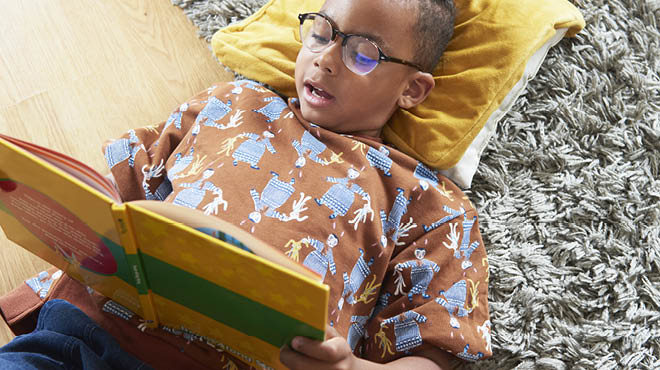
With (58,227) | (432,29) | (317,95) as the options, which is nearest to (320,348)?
(58,227)

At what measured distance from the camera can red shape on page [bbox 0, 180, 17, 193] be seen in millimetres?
796

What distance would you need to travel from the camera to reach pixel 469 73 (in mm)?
1200

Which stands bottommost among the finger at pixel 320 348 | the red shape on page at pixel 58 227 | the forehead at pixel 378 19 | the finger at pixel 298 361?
the finger at pixel 298 361

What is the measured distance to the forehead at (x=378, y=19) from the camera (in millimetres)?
A: 1055

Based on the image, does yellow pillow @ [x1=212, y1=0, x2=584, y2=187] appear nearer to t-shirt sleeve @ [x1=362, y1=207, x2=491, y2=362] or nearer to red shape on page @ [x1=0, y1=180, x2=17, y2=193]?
t-shirt sleeve @ [x1=362, y1=207, x2=491, y2=362]

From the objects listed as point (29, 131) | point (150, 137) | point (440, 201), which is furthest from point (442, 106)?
point (29, 131)

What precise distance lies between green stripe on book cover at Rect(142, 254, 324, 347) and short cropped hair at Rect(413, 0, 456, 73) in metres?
0.60

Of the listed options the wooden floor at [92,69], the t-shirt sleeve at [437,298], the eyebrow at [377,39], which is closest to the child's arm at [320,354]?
the t-shirt sleeve at [437,298]

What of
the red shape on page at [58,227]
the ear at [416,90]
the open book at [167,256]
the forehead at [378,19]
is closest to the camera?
the open book at [167,256]

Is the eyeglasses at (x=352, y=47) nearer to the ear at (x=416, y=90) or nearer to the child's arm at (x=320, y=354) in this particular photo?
the ear at (x=416, y=90)

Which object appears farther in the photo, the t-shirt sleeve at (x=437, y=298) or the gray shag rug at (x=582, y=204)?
the gray shag rug at (x=582, y=204)

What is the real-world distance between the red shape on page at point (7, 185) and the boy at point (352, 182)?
260mm

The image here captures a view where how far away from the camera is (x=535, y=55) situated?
50.1 inches

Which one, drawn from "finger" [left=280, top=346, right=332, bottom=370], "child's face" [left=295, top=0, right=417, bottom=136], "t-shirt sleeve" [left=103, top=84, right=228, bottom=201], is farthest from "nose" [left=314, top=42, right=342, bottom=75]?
"finger" [left=280, top=346, right=332, bottom=370]
